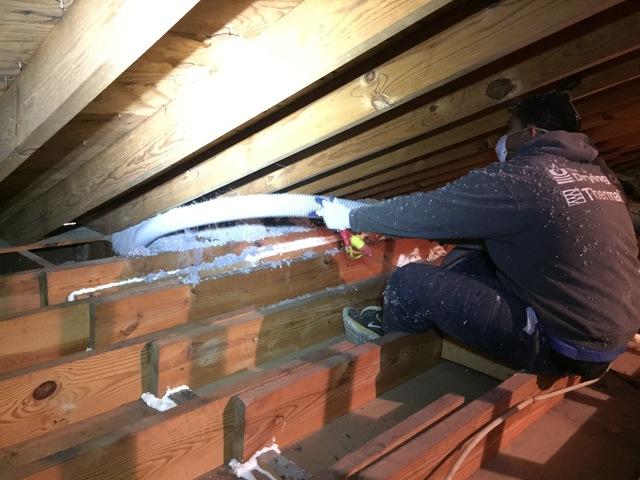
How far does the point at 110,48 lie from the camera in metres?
1.12

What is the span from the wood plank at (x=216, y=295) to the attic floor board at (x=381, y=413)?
792 mm

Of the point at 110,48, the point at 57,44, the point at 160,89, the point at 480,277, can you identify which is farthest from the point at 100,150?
the point at 480,277

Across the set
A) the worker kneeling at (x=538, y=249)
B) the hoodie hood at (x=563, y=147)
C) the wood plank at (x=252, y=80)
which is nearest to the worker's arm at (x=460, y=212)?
the worker kneeling at (x=538, y=249)

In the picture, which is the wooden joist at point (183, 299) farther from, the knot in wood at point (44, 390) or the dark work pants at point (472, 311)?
the dark work pants at point (472, 311)

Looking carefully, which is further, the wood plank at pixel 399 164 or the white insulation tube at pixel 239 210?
the wood plank at pixel 399 164

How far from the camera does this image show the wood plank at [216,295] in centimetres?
172

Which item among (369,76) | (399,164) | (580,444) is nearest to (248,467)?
(580,444)

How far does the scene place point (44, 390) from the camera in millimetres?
1411

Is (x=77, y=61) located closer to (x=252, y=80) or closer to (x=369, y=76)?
(x=252, y=80)

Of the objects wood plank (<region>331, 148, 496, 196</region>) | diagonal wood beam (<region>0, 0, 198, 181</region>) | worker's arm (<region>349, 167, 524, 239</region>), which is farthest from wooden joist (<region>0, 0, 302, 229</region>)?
wood plank (<region>331, 148, 496, 196</region>)

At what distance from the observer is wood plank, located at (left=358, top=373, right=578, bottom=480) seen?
1032 millimetres

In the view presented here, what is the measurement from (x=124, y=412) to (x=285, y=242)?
4.29 ft

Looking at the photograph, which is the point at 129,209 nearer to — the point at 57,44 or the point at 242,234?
the point at 242,234

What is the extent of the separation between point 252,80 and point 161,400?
1.14 m
